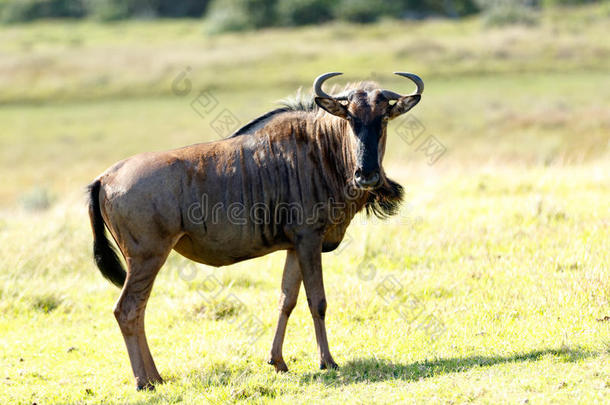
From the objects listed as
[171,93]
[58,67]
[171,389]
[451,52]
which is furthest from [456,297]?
[58,67]

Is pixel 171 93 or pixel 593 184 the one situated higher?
pixel 593 184

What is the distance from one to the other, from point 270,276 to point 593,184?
7.00 meters

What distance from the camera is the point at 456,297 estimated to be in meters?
9.61

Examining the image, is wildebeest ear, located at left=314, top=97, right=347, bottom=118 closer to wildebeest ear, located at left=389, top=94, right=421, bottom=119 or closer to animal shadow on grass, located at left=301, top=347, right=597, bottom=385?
wildebeest ear, located at left=389, top=94, right=421, bottom=119

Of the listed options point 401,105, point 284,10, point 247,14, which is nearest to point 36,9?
point 247,14

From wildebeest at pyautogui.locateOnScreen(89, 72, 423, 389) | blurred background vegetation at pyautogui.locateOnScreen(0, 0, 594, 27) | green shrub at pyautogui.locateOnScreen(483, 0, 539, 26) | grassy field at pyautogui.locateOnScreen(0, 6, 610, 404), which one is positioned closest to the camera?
grassy field at pyautogui.locateOnScreen(0, 6, 610, 404)

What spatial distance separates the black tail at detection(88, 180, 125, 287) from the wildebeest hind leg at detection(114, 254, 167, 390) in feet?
1.86

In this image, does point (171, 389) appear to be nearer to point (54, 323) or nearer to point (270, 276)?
point (54, 323)

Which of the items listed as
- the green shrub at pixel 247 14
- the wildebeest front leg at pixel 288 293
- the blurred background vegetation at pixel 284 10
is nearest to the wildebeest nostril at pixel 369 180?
the wildebeest front leg at pixel 288 293
